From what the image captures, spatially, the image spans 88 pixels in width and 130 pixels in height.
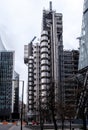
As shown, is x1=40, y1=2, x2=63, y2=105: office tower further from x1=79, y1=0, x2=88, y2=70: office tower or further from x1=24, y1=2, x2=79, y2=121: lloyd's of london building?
x1=79, y1=0, x2=88, y2=70: office tower

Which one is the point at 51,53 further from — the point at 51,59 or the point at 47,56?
the point at 51,59

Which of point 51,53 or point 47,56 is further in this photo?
Result: point 51,53

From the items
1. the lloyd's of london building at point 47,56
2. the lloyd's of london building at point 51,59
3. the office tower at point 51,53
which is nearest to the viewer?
the lloyd's of london building at point 51,59

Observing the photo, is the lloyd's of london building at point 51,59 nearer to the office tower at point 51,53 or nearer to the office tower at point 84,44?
the office tower at point 51,53

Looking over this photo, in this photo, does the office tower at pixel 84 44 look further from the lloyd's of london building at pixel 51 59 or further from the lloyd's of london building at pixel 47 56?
the lloyd's of london building at pixel 47 56

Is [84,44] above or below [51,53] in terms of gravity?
below

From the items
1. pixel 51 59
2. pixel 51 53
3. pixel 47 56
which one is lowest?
pixel 51 59

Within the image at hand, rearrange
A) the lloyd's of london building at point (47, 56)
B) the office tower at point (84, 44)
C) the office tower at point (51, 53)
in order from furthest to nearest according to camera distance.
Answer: the lloyd's of london building at point (47, 56)
the office tower at point (51, 53)
the office tower at point (84, 44)

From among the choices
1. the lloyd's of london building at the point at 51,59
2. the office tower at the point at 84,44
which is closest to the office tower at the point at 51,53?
the lloyd's of london building at the point at 51,59

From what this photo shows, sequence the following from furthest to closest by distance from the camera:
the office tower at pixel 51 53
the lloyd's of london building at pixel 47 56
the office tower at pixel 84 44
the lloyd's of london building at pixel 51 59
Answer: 1. the lloyd's of london building at pixel 47 56
2. the office tower at pixel 51 53
3. the lloyd's of london building at pixel 51 59
4. the office tower at pixel 84 44

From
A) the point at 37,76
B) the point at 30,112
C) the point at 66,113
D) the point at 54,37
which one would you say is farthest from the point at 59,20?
the point at 66,113

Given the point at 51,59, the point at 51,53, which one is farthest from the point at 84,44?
the point at 51,53

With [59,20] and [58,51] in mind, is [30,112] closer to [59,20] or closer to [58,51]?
[58,51]

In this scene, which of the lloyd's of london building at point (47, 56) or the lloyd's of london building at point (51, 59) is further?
the lloyd's of london building at point (47, 56)
